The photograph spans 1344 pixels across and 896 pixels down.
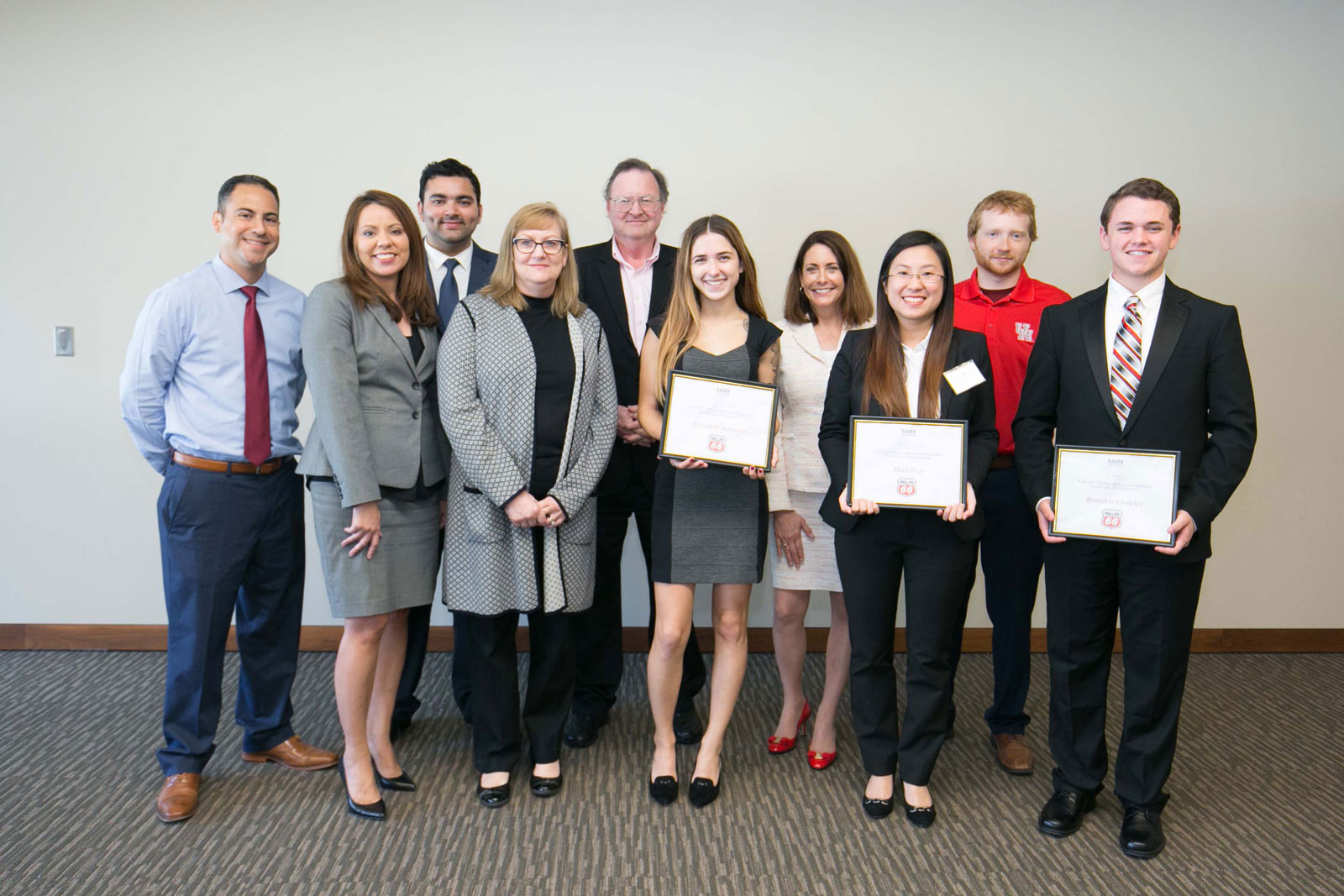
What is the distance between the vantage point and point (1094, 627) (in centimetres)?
234

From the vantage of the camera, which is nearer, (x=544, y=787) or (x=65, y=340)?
(x=544, y=787)

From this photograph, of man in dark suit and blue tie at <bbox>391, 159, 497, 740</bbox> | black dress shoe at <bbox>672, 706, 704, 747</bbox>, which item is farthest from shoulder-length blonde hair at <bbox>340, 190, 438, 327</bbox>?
black dress shoe at <bbox>672, 706, 704, 747</bbox>

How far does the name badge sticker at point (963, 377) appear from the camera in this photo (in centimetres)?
229

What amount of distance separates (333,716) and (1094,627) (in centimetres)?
253

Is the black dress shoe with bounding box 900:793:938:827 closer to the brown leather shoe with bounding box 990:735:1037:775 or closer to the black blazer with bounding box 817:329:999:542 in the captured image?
the brown leather shoe with bounding box 990:735:1037:775

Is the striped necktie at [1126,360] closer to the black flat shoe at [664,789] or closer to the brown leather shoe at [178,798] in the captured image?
the black flat shoe at [664,789]

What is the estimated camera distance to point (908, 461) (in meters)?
2.25

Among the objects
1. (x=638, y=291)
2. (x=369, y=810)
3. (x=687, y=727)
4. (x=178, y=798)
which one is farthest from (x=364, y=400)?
(x=687, y=727)

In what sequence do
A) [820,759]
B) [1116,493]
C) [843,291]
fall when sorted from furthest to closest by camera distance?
[820,759], [843,291], [1116,493]

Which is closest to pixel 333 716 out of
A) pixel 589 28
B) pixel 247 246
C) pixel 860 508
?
pixel 247 246

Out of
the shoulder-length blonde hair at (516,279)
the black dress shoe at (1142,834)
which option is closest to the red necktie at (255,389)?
the shoulder-length blonde hair at (516,279)

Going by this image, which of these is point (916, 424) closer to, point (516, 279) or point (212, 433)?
point (516, 279)

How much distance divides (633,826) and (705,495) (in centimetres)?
92

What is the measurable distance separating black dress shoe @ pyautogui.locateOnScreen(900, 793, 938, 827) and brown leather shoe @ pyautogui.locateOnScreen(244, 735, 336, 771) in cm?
174
